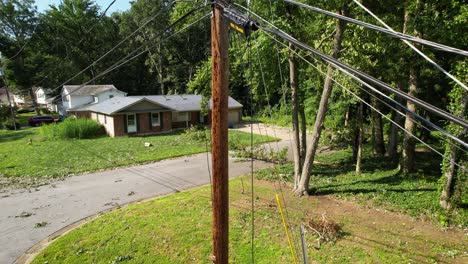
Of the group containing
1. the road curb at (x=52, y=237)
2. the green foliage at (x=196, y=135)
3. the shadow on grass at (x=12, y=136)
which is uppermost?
the shadow on grass at (x=12, y=136)

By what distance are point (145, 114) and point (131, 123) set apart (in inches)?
59.9

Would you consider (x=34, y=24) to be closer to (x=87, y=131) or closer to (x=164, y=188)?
(x=87, y=131)

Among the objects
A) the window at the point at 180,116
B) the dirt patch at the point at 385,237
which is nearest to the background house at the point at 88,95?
the window at the point at 180,116

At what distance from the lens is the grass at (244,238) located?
7758 millimetres

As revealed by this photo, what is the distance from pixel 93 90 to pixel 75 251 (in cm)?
3531

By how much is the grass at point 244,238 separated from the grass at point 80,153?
308 inches

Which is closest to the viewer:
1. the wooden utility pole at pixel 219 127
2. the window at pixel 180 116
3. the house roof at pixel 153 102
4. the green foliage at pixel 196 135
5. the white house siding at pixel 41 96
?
the wooden utility pole at pixel 219 127

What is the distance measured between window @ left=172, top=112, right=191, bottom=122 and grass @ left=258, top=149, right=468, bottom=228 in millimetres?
17172

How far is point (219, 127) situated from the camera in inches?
176

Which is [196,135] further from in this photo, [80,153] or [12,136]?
[12,136]

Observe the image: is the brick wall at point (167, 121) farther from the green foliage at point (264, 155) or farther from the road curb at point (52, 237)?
the road curb at point (52, 237)

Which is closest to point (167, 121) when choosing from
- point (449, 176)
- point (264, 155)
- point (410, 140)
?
point (264, 155)

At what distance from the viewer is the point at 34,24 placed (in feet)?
148

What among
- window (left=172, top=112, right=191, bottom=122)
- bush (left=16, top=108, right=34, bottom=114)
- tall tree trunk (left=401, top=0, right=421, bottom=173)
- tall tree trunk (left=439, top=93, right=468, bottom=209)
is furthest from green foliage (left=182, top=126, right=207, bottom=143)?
bush (left=16, top=108, right=34, bottom=114)
